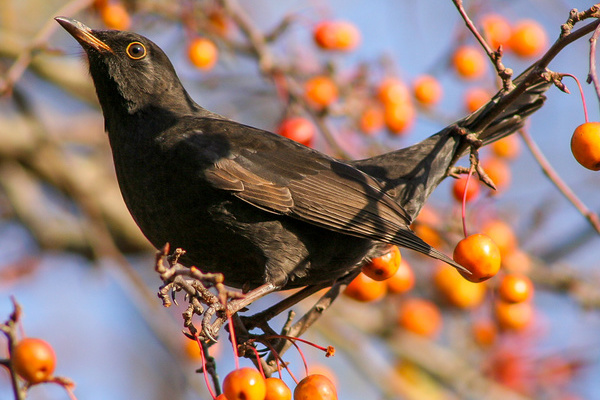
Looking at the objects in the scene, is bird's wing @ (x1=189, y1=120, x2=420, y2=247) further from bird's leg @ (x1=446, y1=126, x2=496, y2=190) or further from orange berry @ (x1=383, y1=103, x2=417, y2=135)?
orange berry @ (x1=383, y1=103, x2=417, y2=135)

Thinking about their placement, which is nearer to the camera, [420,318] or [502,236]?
[502,236]

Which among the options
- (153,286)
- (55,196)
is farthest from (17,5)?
(153,286)

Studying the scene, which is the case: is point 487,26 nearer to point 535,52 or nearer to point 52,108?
point 535,52

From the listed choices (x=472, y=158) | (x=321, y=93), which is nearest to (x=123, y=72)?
→ (x=321, y=93)

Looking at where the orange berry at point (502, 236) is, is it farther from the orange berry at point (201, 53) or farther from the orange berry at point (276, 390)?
the orange berry at point (276, 390)

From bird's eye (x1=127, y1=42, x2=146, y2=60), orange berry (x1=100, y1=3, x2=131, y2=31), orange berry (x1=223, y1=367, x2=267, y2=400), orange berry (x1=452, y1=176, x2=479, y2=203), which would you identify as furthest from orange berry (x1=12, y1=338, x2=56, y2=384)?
orange berry (x1=100, y1=3, x2=131, y2=31)

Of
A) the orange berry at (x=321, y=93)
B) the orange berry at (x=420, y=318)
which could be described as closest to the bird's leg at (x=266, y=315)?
the orange berry at (x=321, y=93)

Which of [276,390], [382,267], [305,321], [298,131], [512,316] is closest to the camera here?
[276,390]

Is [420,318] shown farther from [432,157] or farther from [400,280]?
[432,157]

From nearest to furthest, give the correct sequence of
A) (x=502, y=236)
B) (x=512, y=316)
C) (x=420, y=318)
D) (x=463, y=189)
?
(x=463, y=189)
(x=512, y=316)
(x=502, y=236)
(x=420, y=318)
